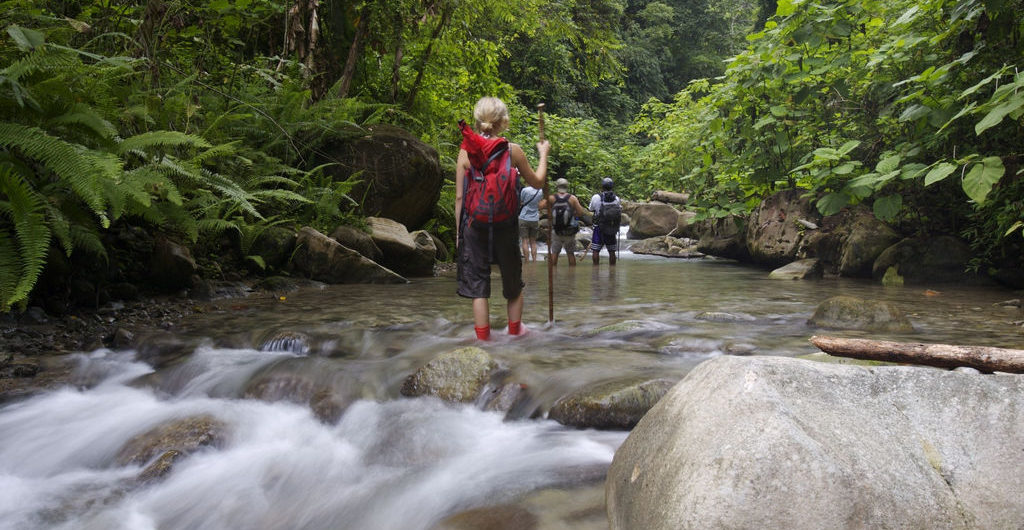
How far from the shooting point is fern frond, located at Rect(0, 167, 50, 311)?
400 centimetres

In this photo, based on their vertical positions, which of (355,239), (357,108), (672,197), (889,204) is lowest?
(355,239)

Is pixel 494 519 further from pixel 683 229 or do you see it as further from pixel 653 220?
pixel 653 220

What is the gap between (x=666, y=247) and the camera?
18953 millimetres

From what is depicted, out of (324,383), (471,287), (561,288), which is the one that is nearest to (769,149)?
(561,288)

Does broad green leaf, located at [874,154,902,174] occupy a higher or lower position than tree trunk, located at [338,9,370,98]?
lower

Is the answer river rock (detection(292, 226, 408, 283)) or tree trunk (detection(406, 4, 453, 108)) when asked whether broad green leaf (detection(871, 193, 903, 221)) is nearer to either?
river rock (detection(292, 226, 408, 283))

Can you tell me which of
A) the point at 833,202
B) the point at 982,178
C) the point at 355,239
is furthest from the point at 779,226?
the point at 355,239

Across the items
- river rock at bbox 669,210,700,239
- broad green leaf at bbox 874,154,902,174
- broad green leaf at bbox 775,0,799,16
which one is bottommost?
river rock at bbox 669,210,700,239

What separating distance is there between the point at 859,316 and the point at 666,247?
13465mm

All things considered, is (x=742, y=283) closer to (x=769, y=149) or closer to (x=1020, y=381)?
(x=769, y=149)

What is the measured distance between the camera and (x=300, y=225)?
9.12 meters

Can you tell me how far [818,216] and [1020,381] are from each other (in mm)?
10246

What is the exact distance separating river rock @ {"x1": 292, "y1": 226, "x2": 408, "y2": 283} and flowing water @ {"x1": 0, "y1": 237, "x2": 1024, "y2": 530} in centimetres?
180

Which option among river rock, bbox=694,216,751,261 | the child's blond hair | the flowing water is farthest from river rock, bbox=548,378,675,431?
river rock, bbox=694,216,751,261
